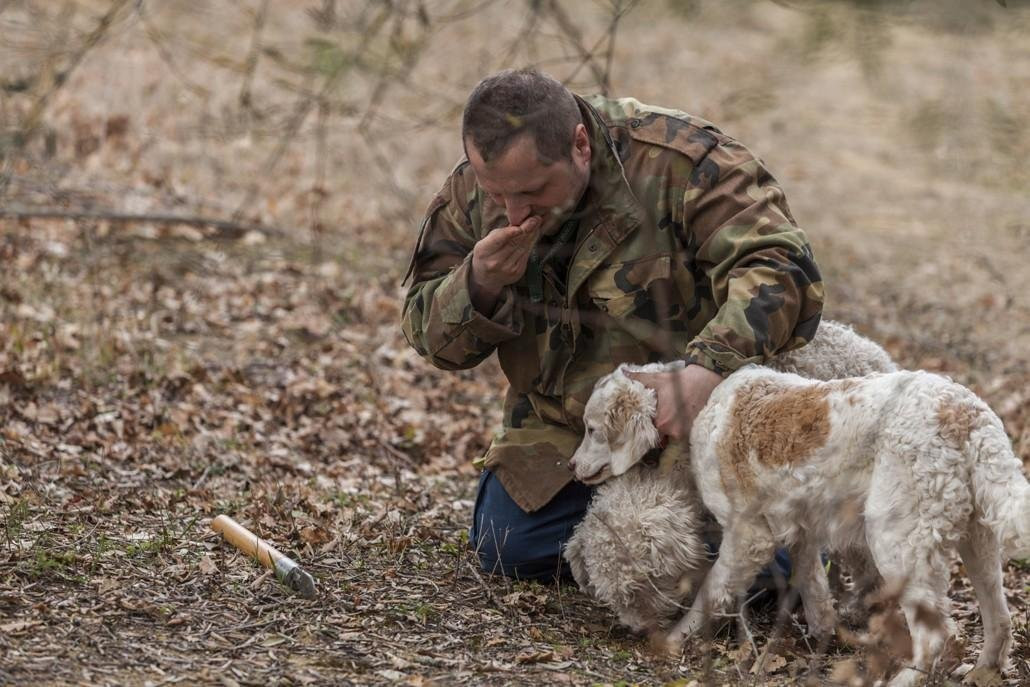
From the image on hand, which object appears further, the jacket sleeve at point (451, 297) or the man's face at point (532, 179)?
the jacket sleeve at point (451, 297)

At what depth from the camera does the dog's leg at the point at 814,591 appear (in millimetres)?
4805

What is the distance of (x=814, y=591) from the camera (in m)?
4.82

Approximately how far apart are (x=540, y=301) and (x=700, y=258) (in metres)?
0.76

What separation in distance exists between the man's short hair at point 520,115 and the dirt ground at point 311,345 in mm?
231

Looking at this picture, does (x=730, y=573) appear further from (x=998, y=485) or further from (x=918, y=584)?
(x=998, y=485)

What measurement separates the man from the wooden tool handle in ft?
3.26

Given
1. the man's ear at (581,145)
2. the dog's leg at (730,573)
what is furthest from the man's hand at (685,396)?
the man's ear at (581,145)

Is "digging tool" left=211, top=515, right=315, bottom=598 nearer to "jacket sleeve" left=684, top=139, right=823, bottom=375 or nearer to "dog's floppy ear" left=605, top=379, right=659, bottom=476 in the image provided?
"dog's floppy ear" left=605, top=379, right=659, bottom=476

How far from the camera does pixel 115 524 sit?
17.1ft

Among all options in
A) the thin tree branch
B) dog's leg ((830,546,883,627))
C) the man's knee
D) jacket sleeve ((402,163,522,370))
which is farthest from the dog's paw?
the thin tree branch

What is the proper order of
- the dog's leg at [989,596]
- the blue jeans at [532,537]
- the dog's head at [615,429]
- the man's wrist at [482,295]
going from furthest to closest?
the blue jeans at [532,537] → the man's wrist at [482,295] → the dog's head at [615,429] → the dog's leg at [989,596]

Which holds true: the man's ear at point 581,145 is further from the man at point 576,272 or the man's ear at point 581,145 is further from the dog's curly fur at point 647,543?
the dog's curly fur at point 647,543

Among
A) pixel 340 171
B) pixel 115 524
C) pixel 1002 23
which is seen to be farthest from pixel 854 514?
pixel 340 171

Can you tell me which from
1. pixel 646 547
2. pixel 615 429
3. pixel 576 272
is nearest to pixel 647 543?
pixel 646 547
